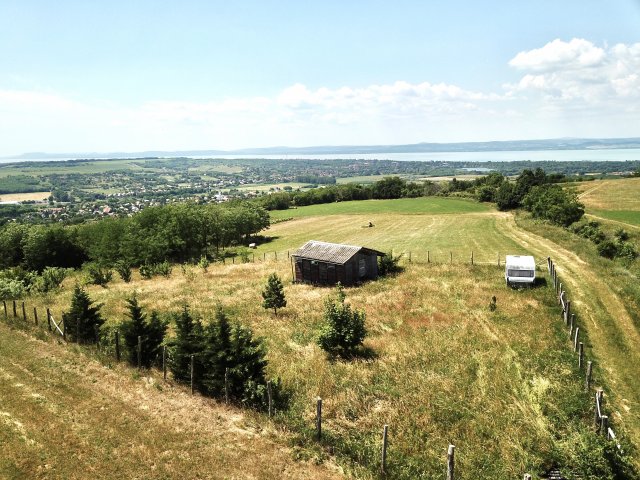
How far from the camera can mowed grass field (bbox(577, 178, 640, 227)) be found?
72.4 metres

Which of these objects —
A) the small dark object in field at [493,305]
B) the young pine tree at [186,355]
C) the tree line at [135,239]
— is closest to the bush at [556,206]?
the small dark object in field at [493,305]

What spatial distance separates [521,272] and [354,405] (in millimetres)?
24759

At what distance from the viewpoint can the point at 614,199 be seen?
85.4 metres

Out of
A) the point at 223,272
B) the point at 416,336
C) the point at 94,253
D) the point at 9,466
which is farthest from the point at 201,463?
the point at 94,253

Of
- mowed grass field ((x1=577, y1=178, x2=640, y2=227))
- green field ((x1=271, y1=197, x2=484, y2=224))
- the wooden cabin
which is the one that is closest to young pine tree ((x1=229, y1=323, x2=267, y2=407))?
the wooden cabin

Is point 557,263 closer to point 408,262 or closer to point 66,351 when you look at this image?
point 408,262

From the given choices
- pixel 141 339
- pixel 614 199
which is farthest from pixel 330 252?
pixel 614 199

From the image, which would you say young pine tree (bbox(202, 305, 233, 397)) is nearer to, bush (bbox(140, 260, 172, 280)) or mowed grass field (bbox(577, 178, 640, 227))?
bush (bbox(140, 260, 172, 280))

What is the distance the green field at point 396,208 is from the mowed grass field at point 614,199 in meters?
22.9

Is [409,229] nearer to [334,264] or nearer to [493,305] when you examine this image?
[334,264]

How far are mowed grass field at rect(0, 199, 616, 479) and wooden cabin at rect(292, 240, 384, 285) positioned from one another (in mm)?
8251

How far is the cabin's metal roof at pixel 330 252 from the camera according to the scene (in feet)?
139

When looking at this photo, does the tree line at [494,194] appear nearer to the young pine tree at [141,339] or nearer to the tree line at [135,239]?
the tree line at [135,239]

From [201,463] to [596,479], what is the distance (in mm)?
11482
